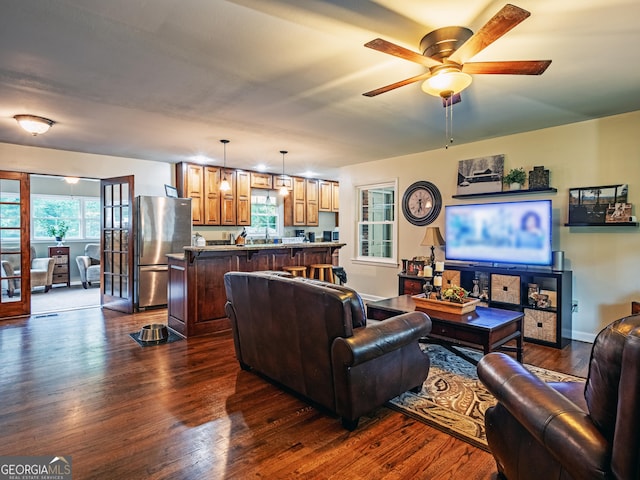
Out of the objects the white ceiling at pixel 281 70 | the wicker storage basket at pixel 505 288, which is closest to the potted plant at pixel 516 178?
the white ceiling at pixel 281 70

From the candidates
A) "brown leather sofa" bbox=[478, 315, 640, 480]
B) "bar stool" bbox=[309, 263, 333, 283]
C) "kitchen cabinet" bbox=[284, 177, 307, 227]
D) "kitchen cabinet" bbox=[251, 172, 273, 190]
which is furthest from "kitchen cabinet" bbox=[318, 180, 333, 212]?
"brown leather sofa" bbox=[478, 315, 640, 480]

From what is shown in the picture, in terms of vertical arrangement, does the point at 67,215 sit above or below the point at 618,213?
above

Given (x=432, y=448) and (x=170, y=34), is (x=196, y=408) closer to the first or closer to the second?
(x=432, y=448)

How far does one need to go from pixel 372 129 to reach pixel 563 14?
2416 mm

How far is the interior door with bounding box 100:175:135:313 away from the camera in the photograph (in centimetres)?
556

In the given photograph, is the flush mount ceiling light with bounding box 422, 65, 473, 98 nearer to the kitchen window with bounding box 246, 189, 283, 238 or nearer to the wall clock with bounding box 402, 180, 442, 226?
the wall clock with bounding box 402, 180, 442, 226

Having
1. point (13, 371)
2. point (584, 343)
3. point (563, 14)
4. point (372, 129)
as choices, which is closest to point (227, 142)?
point (372, 129)

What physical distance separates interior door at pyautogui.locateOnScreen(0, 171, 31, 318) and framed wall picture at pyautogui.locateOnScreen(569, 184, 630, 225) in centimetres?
718

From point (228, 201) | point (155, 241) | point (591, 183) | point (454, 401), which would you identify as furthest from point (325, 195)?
point (454, 401)

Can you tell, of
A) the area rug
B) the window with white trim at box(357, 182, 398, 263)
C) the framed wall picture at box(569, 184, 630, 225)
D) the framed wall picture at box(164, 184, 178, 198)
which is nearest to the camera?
the area rug

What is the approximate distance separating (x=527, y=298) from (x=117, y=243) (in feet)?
19.8

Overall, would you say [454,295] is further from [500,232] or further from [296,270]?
[296,270]

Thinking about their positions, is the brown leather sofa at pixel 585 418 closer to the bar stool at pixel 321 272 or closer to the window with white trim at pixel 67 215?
the bar stool at pixel 321 272

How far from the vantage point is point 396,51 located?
199 centimetres
